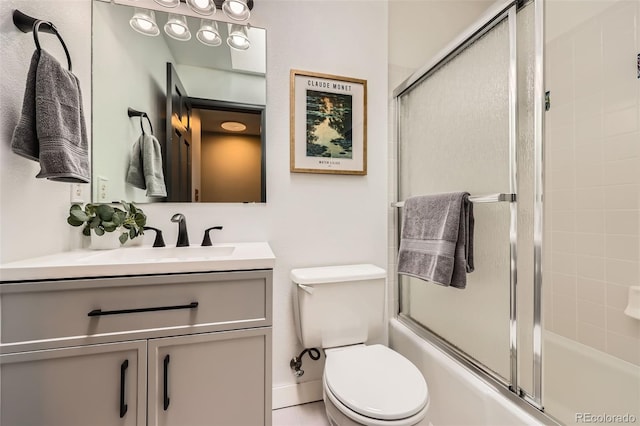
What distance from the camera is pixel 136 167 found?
133 cm

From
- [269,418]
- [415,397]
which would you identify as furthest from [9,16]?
[415,397]

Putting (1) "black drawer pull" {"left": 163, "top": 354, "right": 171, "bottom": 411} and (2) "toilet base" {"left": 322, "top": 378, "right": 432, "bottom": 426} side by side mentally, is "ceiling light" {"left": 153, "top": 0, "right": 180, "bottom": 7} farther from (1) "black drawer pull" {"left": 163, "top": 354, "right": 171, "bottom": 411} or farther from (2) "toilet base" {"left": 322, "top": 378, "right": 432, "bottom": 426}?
(2) "toilet base" {"left": 322, "top": 378, "right": 432, "bottom": 426}

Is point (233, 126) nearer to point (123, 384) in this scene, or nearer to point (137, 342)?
point (137, 342)

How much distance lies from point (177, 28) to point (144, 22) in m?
0.15

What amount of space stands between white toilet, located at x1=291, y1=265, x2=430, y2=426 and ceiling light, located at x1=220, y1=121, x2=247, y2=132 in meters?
0.79

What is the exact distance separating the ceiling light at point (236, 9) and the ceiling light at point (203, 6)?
5cm

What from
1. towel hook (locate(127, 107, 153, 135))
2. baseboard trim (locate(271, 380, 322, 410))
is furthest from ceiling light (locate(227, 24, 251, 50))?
baseboard trim (locate(271, 380, 322, 410))

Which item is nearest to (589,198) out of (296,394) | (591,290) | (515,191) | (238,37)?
(591,290)

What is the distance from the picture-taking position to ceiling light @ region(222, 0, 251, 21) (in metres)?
1.35

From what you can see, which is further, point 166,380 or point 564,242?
point 564,242

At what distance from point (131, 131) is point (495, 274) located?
172 cm

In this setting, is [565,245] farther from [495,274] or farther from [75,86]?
[75,86]

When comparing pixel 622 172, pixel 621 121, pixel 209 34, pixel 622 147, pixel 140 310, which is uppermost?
pixel 209 34

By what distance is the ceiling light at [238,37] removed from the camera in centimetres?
142
